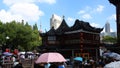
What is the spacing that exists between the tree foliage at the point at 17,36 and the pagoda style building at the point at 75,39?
26424mm

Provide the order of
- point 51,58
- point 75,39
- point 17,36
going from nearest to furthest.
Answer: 1. point 51,58
2. point 75,39
3. point 17,36

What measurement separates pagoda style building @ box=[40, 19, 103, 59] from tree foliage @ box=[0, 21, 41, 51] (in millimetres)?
26424

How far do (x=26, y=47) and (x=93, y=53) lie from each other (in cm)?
3918

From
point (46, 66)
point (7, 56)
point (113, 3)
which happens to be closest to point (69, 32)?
point (113, 3)

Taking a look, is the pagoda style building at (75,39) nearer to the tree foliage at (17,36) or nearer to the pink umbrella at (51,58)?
the tree foliage at (17,36)

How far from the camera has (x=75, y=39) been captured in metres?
61.9

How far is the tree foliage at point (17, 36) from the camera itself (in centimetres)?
9275

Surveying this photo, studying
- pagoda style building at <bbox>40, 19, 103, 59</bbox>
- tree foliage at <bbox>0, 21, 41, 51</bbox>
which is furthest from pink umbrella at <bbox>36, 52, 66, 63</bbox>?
tree foliage at <bbox>0, 21, 41, 51</bbox>

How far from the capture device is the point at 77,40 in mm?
61188

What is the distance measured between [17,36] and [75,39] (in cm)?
3580

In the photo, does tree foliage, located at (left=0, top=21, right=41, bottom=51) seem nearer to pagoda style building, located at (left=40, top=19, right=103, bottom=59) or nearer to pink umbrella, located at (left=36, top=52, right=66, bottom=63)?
pagoda style building, located at (left=40, top=19, right=103, bottom=59)

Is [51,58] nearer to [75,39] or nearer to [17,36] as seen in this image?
[75,39]

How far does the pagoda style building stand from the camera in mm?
59719

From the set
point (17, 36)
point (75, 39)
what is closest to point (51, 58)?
point (75, 39)
